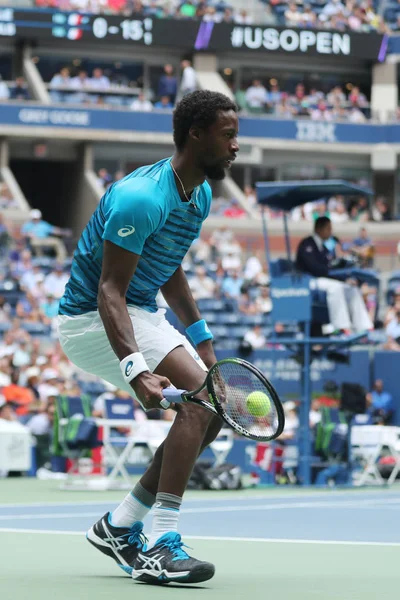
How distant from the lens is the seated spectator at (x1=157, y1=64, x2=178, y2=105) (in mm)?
35969

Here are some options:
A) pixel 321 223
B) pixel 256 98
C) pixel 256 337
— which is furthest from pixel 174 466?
pixel 256 98

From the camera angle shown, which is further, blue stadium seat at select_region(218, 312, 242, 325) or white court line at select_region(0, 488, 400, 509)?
blue stadium seat at select_region(218, 312, 242, 325)

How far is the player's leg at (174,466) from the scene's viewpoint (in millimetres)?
5215

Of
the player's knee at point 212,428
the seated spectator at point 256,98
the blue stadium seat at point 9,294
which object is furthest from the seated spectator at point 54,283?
the player's knee at point 212,428

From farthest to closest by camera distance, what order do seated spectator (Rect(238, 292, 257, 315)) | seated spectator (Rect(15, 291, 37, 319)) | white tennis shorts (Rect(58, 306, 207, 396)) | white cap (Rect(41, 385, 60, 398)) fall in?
1. seated spectator (Rect(238, 292, 257, 315))
2. seated spectator (Rect(15, 291, 37, 319))
3. white cap (Rect(41, 385, 60, 398))
4. white tennis shorts (Rect(58, 306, 207, 396))

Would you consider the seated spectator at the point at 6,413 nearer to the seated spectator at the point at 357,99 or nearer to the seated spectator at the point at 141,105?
the seated spectator at the point at 141,105

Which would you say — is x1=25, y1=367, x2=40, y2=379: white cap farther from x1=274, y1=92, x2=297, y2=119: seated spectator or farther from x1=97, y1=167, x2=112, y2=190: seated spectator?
x1=274, y1=92, x2=297, y2=119: seated spectator

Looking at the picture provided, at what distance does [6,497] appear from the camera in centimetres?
1232

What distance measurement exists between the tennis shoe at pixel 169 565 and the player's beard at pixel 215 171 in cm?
147

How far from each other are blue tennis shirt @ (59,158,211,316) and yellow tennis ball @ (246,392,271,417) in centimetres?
73

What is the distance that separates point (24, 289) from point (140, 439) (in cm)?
975

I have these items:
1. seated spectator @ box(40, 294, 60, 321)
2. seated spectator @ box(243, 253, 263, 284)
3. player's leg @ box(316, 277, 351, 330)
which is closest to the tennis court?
player's leg @ box(316, 277, 351, 330)

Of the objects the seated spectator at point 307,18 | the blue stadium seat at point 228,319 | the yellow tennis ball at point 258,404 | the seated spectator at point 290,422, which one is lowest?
the seated spectator at point 290,422

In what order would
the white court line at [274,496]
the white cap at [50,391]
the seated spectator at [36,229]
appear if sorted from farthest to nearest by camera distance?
the seated spectator at [36,229], the white cap at [50,391], the white court line at [274,496]
